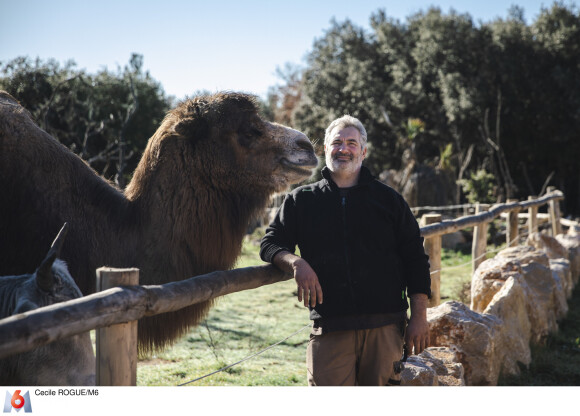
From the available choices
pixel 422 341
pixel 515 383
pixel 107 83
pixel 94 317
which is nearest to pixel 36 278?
pixel 94 317

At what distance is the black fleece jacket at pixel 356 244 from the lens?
2801mm

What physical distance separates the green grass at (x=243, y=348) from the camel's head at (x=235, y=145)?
132 centimetres

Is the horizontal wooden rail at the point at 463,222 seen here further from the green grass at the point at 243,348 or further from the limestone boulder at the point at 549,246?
the green grass at the point at 243,348

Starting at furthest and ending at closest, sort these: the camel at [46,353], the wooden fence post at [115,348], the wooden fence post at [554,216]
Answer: the wooden fence post at [554,216] → the camel at [46,353] → the wooden fence post at [115,348]

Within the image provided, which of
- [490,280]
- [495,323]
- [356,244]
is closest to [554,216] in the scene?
[490,280]

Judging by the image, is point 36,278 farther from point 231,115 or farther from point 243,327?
point 243,327

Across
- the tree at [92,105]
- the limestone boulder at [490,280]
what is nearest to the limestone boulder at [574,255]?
the limestone boulder at [490,280]

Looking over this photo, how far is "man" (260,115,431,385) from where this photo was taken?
2799 mm

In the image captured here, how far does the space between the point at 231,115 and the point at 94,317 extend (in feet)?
7.35

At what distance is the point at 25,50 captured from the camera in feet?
49.3

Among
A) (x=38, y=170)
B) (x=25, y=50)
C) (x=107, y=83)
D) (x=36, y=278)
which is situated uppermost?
(x=25, y=50)

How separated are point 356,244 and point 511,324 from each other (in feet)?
10.6

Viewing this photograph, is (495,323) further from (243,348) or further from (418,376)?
(243,348)

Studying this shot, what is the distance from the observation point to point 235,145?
3770 mm
